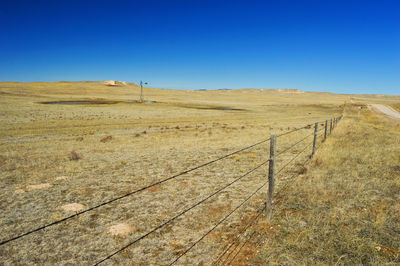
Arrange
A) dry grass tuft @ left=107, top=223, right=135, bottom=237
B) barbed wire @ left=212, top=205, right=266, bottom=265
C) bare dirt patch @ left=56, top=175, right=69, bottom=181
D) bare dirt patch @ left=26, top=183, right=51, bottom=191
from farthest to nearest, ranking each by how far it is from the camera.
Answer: bare dirt patch @ left=56, top=175, right=69, bottom=181 < bare dirt patch @ left=26, top=183, right=51, bottom=191 < dry grass tuft @ left=107, top=223, right=135, bottom=237 < barbed wire @ left=212, top=205, right=266, bottom=265

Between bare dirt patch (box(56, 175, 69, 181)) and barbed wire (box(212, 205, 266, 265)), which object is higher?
barbed wire (box(212, 205, 266, 265))

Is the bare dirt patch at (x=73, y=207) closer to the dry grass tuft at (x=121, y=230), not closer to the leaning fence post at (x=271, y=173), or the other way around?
the dry grass tuft at (x=121, y=230)

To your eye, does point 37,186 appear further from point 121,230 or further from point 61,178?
point 121,230

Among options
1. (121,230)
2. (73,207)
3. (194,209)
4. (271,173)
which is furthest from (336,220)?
(73,207)

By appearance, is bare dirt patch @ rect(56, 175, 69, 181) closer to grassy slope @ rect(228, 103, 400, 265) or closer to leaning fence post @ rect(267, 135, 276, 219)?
grassy slope @ rect(228, 103, 400, 265)

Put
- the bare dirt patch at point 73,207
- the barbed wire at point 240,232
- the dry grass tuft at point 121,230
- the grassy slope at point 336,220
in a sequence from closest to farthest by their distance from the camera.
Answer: the grassy slope at point 336,220 → the barbed wire at point 240,232 → the dry grass tuft at point 121,230 → the bare dirt patch at point 73,207

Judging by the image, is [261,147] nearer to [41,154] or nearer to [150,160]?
[150,160]

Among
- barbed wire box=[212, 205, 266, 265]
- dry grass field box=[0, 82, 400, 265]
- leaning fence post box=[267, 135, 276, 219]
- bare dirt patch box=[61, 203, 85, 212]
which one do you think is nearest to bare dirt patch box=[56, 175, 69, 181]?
dry grass field box=[0, 82, 400, 265]

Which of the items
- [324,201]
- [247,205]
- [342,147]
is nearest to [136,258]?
[247,205]

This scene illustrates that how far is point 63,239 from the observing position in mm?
5469

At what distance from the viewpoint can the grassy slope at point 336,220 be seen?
455 centimetres

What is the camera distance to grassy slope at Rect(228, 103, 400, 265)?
4.55 meters

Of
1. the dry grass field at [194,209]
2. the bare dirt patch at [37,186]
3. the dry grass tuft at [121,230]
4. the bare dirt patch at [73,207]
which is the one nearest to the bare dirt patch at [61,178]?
the dry grass field at [194,209]

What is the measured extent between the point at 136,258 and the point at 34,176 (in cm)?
748
